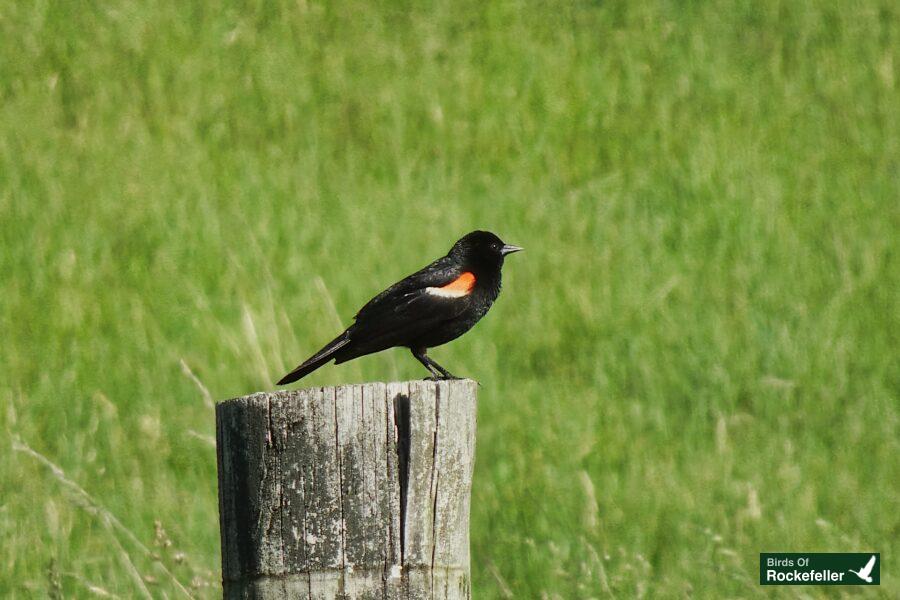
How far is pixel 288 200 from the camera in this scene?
9297 millimetres

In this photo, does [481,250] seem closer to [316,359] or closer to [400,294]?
[400,294]

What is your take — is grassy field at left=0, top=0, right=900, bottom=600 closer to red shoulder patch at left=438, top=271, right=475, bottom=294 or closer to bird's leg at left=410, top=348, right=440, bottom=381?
bird's leg at left=410, top=348, right=440, bottom=381

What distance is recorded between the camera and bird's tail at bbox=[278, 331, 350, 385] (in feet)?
17.6

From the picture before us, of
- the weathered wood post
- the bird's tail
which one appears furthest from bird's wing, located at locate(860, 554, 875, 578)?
the weathered wood post

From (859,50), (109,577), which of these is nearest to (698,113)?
(859,50)

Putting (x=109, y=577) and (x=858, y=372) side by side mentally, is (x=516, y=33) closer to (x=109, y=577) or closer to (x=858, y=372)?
(x=858, y=372)

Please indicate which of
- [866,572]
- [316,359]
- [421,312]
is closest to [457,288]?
[421,312]

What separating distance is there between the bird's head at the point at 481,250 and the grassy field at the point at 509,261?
2.74 feet

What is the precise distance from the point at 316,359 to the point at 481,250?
122 centimetres

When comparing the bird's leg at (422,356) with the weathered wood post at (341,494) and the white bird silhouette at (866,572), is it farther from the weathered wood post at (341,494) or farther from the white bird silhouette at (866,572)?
the weathered wood post at (341,494)

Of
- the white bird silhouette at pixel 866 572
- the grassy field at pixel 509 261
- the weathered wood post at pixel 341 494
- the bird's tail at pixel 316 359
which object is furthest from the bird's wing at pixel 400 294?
Answer: the white bird silhouette at pixel 866 572

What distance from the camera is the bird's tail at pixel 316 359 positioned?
538 cm

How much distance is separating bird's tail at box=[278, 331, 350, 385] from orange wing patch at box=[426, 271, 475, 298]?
17.0 inches

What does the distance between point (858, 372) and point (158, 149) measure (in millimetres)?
5000
